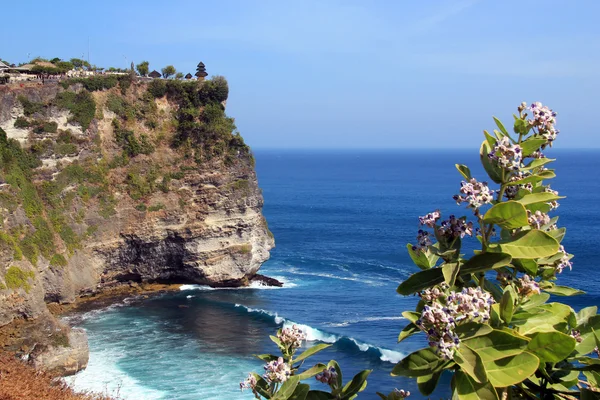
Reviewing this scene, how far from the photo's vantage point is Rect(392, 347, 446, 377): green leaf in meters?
4.32

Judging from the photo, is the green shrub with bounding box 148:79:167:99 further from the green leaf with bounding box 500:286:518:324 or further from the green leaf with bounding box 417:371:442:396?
the green leaf with bounding box 500:286:518:324

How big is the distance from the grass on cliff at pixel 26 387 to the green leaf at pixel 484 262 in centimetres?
1566

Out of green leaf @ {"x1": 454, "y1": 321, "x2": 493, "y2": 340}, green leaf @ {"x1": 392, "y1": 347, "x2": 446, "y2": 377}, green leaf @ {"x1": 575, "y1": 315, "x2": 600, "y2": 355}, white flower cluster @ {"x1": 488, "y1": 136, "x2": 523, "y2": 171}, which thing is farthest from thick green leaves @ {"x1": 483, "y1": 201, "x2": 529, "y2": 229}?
green leaf @ {"x1": 575, "y1": 315, "x2": 600, "y2": 355}

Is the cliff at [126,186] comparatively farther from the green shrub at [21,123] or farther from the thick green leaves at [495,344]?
the thick green leaves at [495,344]

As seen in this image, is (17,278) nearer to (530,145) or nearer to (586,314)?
(586,314)

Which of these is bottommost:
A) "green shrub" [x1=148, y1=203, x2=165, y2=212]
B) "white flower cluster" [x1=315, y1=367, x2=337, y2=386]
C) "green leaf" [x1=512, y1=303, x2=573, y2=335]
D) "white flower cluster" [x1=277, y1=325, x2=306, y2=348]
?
"green shrub" [x1=148, y1=203, x2=165, y2=212]

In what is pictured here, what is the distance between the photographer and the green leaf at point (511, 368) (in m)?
3.95

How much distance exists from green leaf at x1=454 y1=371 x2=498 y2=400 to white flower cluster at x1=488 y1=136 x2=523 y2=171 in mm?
1529

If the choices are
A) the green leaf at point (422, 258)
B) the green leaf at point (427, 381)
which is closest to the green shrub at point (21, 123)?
the green leaf at point (422, 258)

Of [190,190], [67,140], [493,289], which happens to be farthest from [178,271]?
[493,289]

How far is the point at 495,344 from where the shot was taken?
407 cm

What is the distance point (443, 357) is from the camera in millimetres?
3934

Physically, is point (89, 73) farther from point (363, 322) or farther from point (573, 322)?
point (573, 322)

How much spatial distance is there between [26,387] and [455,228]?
1783 centimetres
